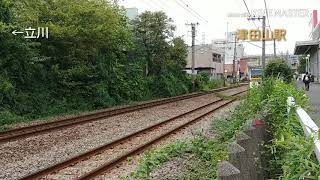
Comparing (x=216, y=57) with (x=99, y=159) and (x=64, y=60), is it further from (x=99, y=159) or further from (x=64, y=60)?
(x=99, y=159)

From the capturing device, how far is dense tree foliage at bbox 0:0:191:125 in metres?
19.3

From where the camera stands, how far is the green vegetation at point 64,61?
19222mm

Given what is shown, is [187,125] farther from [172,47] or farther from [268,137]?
[172,47]

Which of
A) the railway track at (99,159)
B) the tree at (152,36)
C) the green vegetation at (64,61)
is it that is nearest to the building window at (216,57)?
the tree at (152,36)

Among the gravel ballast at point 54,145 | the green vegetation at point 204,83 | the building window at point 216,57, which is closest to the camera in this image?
the gravel ballast at point 54,145

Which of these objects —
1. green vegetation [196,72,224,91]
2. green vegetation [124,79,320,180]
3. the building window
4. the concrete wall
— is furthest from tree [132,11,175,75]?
the building window

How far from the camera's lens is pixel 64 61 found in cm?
2372

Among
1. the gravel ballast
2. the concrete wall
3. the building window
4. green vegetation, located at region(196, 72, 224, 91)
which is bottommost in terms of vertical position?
the gravel ballast

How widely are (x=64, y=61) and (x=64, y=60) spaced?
81mm

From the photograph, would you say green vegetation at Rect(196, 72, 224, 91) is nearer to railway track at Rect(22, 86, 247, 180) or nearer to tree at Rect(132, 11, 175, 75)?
tree at Rect(132, 11, 175, 75)

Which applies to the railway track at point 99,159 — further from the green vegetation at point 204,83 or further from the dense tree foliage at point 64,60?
the green vegetation at point 204,83

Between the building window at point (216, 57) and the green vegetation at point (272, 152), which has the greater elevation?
the building window at point (216, 57)

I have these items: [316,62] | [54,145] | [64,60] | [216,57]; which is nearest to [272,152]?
[54,145]

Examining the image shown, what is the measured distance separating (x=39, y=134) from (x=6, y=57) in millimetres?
6360
